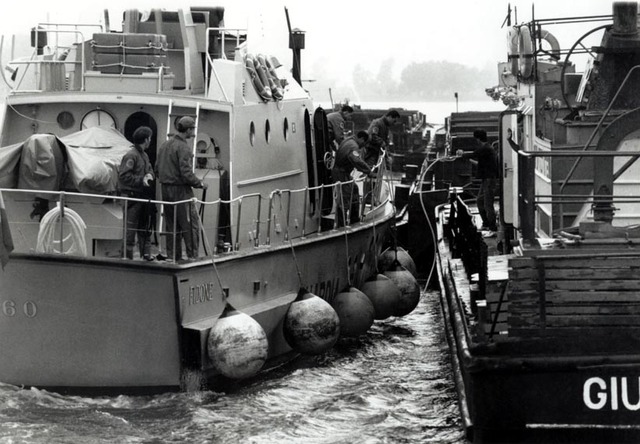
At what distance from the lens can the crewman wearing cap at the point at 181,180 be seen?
41.4ft

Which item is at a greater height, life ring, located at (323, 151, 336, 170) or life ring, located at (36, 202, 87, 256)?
life ring, located at (323, 151, 336, 170)

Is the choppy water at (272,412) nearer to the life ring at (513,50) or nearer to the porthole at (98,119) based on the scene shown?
the porthole at (98,119)

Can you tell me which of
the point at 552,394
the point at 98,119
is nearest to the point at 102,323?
the point at 98,119

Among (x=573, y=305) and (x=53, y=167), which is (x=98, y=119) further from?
(x=573, y=305)

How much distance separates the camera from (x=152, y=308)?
11.9m

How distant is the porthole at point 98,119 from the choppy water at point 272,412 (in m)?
3.58

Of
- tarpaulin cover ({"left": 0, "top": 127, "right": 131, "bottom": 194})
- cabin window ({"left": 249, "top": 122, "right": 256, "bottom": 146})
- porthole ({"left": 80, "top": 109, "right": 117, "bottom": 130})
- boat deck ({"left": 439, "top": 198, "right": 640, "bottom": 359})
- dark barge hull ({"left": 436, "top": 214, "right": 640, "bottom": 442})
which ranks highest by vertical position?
porthole ({"left": 80, "top": 109, "right": 117, "bottom": 130})

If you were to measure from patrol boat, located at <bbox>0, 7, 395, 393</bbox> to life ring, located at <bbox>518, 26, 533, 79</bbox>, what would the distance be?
3175 millimetres

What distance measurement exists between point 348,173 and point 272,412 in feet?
18.6

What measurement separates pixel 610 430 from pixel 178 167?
586cm

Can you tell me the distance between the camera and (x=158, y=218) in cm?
1380

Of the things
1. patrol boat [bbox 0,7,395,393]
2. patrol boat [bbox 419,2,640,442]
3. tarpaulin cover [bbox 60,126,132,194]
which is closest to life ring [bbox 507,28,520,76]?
patrol boat [bbox 0,7,395,393]

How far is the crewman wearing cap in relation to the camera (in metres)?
12.6

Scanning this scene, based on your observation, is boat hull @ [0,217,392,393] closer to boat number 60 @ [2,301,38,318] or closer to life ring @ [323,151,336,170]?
boat number 60 @ [2,301,38,318]
